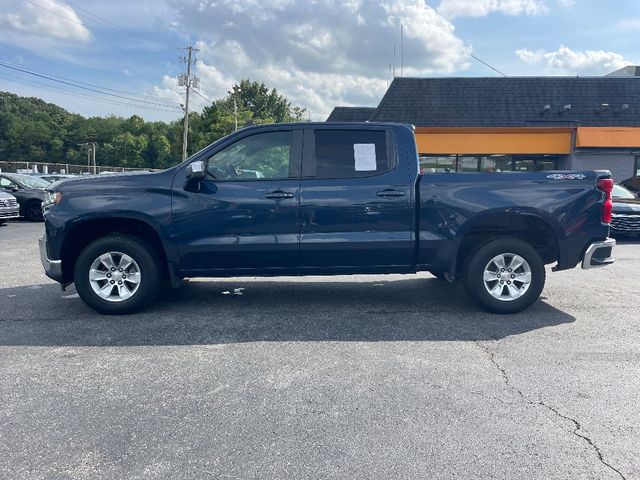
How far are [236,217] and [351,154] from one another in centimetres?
145

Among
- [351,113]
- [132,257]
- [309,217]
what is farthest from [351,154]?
[351,113]

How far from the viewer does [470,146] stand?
21.8 m

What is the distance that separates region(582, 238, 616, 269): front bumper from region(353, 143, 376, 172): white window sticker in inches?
101

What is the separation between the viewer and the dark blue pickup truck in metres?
5.32

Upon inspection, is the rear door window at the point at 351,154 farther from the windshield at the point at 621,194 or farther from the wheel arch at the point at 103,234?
the windshield at the point at 621,194

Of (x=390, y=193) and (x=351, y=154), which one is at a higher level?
(x=351, y=154)

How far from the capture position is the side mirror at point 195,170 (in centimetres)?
518

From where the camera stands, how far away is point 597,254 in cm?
555

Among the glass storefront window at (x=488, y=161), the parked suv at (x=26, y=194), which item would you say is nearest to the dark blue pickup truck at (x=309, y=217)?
the parked suv at (x=26, y=194)

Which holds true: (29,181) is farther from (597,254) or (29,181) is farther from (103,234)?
(597,254)

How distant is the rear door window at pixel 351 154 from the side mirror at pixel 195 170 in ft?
4.03

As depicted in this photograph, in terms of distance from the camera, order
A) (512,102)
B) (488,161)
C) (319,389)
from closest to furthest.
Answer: (319,389)
(512,102)
(488,161)

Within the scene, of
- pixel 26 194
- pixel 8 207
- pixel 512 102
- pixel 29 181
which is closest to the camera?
pixel 8 207

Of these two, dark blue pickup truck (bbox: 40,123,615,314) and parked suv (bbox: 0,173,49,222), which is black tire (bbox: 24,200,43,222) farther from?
dark blue pickup truck (bbox: 40,123,615,314)
